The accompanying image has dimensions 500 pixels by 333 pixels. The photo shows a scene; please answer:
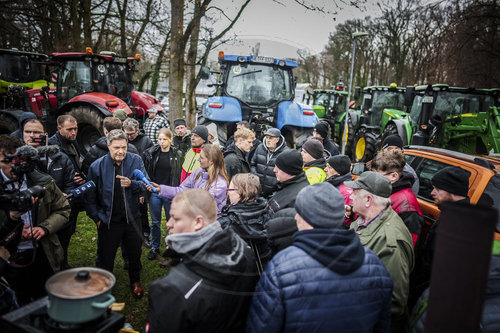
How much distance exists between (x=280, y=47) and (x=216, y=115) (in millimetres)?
2923

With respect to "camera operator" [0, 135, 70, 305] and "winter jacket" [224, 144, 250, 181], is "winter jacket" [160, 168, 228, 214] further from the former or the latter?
"camera operator" [0, 135, 70, 305]

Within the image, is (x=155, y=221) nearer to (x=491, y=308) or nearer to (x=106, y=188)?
(x=106, y=188)

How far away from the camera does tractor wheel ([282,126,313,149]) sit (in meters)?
6.83

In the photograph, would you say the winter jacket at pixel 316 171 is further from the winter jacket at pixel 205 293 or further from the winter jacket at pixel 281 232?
the winter jacket at pixel 205 293

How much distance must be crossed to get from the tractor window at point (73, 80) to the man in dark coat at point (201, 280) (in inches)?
313

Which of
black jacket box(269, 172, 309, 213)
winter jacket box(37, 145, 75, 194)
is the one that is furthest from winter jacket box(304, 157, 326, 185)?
winter jacket box(37, 145, 75, 194)

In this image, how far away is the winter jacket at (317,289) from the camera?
1.44 metres

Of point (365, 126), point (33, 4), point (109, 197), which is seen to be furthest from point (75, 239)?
point (33, 4)

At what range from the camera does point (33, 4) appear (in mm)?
10602

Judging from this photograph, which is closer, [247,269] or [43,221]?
[247,269]

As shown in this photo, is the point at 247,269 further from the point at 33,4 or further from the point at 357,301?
the point at 33,4

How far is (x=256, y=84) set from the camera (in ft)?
24.1

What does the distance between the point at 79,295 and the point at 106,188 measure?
6.13ft

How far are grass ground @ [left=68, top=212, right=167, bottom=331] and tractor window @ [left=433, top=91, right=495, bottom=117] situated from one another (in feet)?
23.0
